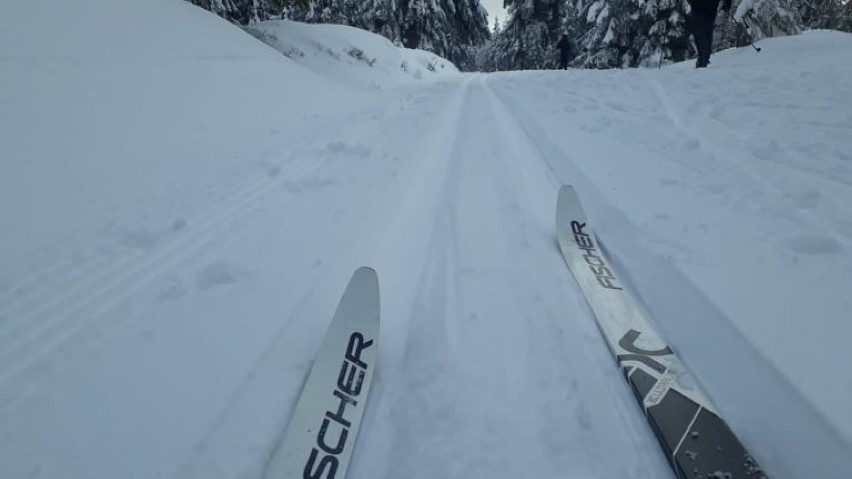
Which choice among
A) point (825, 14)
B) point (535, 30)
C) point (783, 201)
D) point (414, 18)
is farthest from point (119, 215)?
point (825, 14)

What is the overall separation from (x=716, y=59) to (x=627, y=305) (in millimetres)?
12609

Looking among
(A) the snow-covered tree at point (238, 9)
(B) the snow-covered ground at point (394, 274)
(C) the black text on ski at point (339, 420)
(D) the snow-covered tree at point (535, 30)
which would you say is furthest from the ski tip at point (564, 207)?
(D) the snow-covered tree at point (535, 30)

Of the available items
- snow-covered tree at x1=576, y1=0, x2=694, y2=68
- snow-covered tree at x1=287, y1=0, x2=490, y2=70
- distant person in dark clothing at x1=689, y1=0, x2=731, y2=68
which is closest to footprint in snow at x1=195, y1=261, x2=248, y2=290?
distant person in dark clothing at x1=689, y1=0, x2=731, y2=68

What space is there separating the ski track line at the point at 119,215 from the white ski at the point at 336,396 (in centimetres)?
A: 150

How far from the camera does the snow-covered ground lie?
161 centimetres

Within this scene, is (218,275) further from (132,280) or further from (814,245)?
(814,245)

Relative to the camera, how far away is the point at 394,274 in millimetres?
2617

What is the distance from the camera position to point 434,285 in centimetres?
251

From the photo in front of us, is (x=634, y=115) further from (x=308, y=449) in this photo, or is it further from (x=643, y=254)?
(x=308, y=449)

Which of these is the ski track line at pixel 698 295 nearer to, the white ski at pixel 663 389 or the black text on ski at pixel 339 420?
the white ski at pixel 663 389

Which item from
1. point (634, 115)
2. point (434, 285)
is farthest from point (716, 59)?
point (434, 285)

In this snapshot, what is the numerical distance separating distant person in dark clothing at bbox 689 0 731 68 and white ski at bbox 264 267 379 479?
1123 cm

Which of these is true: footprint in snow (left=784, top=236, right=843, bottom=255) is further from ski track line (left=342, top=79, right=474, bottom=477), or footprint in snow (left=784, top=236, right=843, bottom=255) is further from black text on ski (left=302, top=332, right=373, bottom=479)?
black text on ski (left=302, top=332, right=373, bottom=479)

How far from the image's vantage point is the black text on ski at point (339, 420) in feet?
4.95
